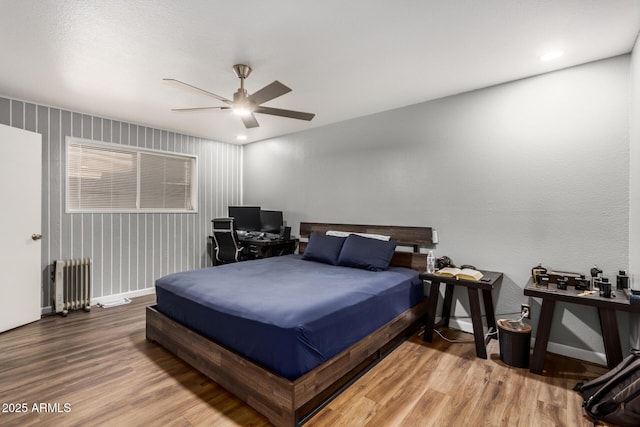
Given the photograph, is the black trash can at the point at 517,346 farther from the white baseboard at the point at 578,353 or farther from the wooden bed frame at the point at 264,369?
the wooden bed frame at the point at 264,369

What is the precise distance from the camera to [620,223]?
2.43m

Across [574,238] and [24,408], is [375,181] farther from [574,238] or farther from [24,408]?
[24,408]

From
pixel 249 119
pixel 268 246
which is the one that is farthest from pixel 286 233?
pixel 249 119

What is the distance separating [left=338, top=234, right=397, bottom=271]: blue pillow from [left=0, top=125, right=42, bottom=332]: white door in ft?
11.2

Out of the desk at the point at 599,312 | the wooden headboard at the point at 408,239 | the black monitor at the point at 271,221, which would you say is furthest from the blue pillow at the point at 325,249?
the desk at the point at 599,312

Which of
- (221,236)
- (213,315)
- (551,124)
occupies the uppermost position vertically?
(551,124)

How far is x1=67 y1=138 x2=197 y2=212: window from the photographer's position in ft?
12.8

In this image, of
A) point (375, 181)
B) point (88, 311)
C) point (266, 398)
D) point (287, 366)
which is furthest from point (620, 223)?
point (88, 311)

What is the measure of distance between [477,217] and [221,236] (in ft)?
11.1

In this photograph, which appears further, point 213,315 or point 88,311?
point 88,311

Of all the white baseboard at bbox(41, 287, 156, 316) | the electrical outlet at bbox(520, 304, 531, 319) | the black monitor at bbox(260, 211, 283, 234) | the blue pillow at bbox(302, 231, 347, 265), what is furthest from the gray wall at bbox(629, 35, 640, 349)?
the white baseboard at bbox(41, 287, 156, 316)

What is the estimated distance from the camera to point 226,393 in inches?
81.4

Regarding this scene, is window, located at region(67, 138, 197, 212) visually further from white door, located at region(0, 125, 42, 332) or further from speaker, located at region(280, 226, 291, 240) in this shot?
speaker, located at region(280, 226, 291, 240)

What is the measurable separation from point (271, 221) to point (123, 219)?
82.1 inches
